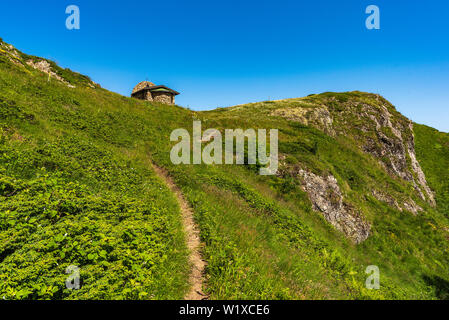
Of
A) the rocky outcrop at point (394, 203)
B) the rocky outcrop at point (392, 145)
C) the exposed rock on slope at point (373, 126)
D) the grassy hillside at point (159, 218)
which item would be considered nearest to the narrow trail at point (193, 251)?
the grassy hillside at point (159, 218)

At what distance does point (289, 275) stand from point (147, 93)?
5455 cm

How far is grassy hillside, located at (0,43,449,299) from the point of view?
5.04 meters

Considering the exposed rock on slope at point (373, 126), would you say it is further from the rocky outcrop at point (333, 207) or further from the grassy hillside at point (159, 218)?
the rocky outcrop at point (333, 207)

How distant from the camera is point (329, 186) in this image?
20453 mm

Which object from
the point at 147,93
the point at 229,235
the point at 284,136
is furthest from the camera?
the point at 147,93

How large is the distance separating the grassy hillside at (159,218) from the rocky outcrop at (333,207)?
A: 1.35 feet

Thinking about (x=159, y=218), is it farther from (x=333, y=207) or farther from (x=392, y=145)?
(x=392, y=145)

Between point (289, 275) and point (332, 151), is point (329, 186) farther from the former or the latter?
point (289, 275)

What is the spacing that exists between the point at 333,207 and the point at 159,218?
17.2 metres

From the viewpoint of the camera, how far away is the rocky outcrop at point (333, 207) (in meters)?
18.1

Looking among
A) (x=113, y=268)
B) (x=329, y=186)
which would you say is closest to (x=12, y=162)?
(x=113, y=268)

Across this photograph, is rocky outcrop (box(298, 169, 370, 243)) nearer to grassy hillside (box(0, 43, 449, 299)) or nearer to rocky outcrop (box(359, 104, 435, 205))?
grassy hillside (box(0, 43, 449, 299))

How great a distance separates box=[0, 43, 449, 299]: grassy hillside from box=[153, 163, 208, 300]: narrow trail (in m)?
0.27

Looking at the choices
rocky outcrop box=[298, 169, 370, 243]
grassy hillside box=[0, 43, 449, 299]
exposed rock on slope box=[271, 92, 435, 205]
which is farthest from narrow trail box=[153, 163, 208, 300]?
exposed rock on slope box=[271, 92, 435, 205]
